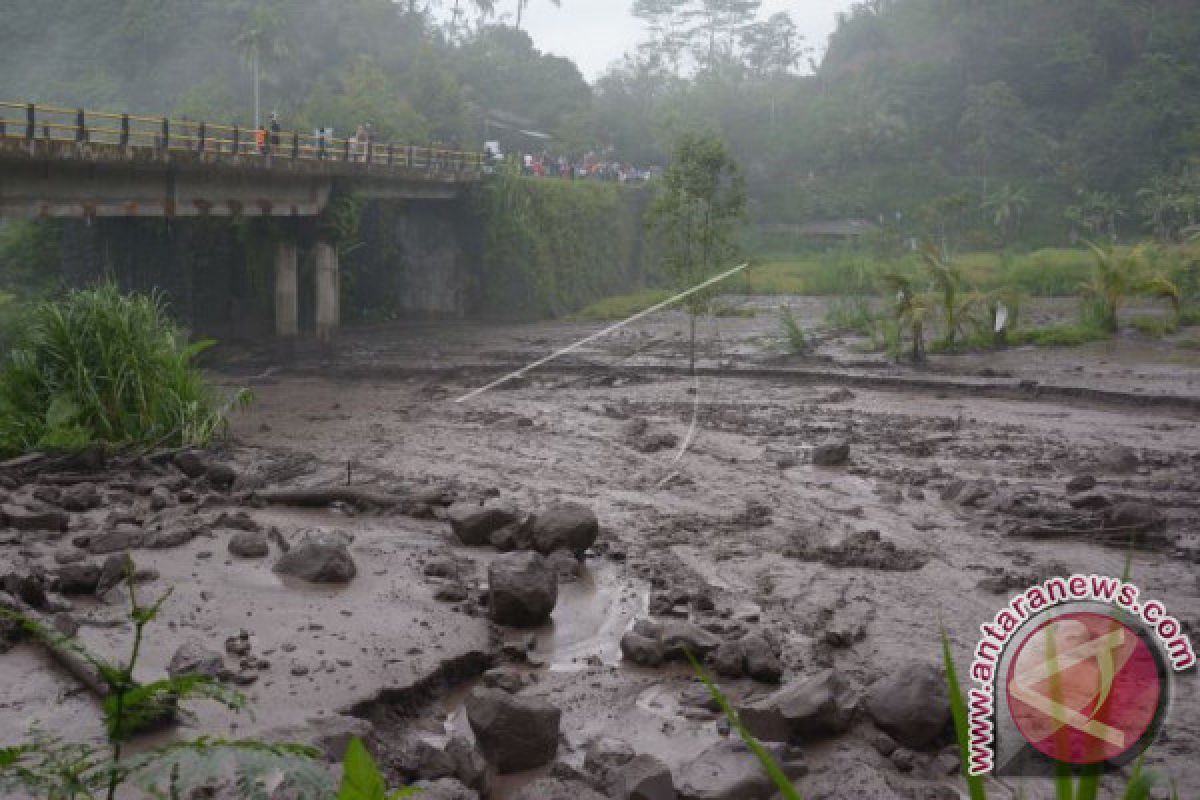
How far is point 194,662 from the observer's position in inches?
308

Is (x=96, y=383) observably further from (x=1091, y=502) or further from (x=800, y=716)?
(x=1091, y=502)

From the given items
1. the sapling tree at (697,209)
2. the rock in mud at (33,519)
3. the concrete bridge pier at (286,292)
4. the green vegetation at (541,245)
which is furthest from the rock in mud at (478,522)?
the green vegetation at (541,245)

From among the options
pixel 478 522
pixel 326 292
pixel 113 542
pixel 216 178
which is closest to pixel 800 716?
pixel 478 522

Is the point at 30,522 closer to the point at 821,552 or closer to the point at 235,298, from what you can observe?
the point at 821,552

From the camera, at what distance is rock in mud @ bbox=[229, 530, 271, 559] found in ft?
36.1

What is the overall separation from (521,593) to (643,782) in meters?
3.53

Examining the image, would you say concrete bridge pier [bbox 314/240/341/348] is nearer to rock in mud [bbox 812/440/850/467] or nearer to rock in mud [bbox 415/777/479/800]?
rock in mud [bbox 812/440/850/467]

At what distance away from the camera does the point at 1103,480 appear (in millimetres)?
16688

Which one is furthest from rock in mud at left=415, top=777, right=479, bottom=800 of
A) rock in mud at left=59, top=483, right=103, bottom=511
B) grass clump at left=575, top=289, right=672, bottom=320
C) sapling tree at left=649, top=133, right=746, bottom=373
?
Answer: grass clump at left=575, top=289, right=672, bottom=320

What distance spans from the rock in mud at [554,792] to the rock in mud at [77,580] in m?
4.57

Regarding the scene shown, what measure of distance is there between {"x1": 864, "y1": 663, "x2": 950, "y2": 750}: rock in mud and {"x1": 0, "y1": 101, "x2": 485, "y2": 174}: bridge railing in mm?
20621

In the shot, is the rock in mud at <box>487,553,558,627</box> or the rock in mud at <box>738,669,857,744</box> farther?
the rock in mud at <box>487,553,558,627</box>

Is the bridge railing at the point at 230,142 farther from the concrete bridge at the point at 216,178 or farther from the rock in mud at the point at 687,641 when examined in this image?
the rock in mud at the point at 687,641

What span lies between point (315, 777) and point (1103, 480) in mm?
15472
